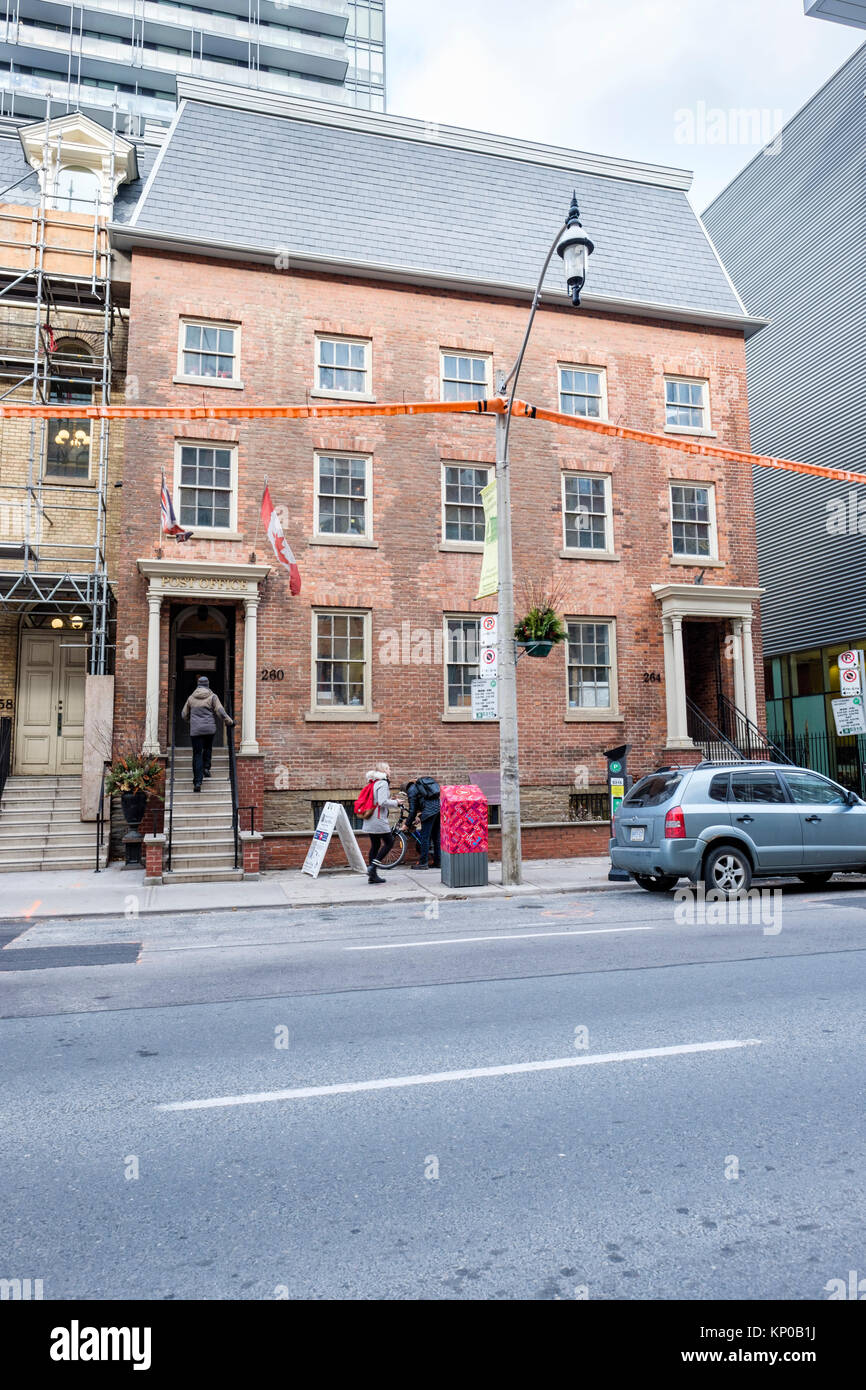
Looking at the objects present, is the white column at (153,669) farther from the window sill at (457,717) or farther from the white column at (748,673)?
the white column at (748,673)

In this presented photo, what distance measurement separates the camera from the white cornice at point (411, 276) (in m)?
17.9

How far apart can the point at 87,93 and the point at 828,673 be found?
43526 mm

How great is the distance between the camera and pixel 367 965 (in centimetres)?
839

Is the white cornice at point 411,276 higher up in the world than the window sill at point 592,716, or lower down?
higher up

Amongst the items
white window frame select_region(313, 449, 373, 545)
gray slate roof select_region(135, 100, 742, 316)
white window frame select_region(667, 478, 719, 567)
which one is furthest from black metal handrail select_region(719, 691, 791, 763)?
gray slate roof select_region(135, 100, 742, 316)

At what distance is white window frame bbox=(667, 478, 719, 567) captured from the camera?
2052 cm

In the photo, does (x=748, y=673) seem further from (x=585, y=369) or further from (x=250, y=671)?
(x=250, y=671)

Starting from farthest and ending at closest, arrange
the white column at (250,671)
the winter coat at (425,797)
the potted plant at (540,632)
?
the white column at (250,671) → the potted plant at (540,632) → the winter coat at (425,797)

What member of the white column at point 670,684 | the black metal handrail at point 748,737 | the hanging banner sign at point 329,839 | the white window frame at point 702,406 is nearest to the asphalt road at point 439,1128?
the hanging banner sign at point 329,839

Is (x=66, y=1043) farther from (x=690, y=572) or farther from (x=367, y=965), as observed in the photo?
(x=690, y=572)

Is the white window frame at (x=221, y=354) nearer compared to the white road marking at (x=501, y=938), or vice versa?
the white road marking at (x=501, y=938)

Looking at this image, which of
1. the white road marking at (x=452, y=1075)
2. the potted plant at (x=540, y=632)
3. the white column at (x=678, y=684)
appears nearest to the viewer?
the white road marking at (x=452, y=1075)

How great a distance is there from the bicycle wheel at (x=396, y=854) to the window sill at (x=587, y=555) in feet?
22.2

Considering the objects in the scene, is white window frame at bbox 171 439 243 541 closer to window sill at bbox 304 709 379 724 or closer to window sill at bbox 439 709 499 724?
window sill at bbox 304 709 379 724
